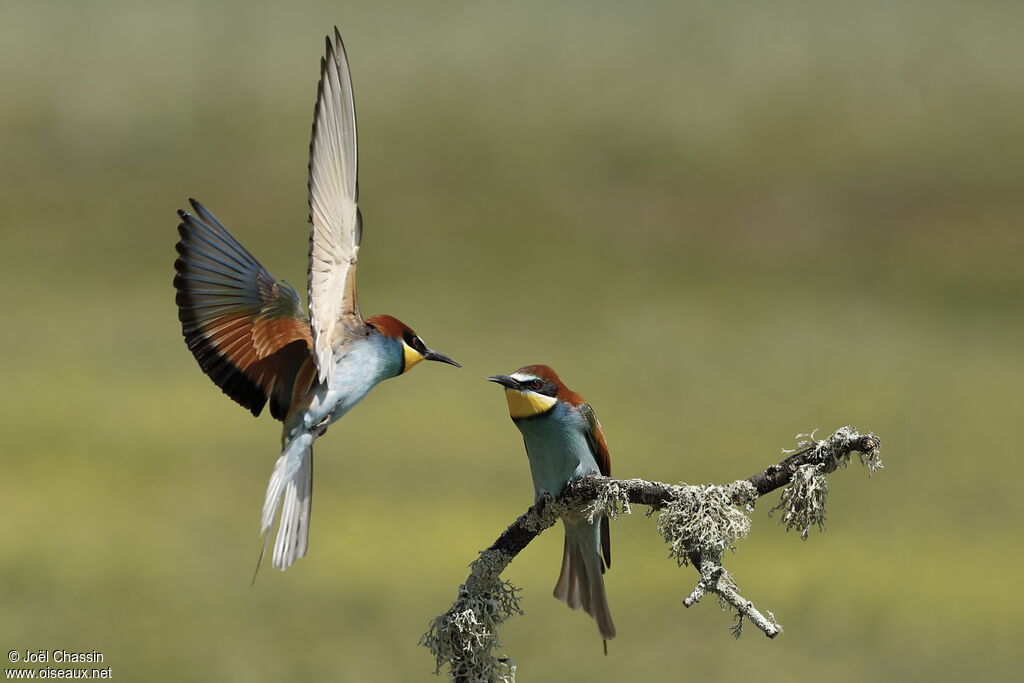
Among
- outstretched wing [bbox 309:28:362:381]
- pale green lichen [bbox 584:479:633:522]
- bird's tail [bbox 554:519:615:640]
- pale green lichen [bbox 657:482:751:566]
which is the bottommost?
pale green lichen [bbox 657:482:751:566]

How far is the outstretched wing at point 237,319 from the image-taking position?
2.57 m

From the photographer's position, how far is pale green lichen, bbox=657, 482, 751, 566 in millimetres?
2215

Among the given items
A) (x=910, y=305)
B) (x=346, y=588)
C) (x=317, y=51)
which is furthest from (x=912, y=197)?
(x=346, y=588)

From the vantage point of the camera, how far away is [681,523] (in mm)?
2293

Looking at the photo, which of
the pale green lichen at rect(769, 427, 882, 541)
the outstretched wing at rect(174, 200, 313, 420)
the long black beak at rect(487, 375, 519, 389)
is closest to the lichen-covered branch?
the pale green lichen at rect(769, 427, 882, 541)

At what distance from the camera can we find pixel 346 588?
7188mm

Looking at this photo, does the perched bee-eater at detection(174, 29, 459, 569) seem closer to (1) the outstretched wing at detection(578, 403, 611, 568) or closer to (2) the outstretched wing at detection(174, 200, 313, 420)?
(2) the outstretched wing at detection(174, 200, 313, 420)

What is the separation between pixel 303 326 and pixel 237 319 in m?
0.11

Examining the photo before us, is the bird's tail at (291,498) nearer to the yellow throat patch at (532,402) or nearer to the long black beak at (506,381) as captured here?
the long black beak at (506,381)

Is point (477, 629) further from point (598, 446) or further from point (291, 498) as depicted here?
point (598, 446)

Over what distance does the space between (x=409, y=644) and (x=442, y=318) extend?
10.7ft

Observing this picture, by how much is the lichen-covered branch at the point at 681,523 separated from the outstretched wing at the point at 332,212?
465mm

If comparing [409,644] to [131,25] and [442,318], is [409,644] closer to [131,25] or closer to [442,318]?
[442,318]

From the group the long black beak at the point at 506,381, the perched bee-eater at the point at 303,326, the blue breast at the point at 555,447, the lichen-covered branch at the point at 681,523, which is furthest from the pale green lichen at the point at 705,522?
the blue breast at the point at 555,447
